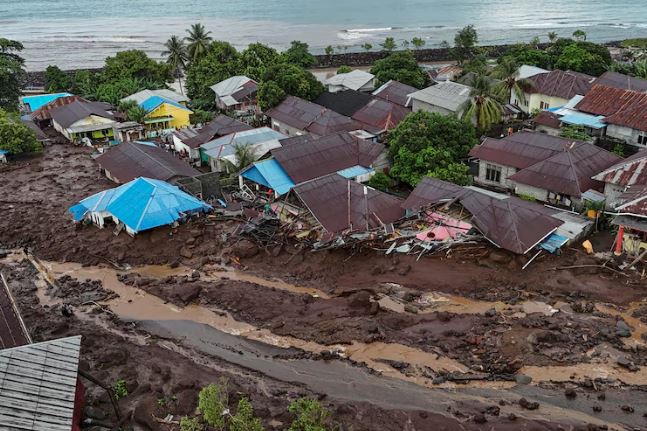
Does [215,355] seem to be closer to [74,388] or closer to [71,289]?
[74,388]

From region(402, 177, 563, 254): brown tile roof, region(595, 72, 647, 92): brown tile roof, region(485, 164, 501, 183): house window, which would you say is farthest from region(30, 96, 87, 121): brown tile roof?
region(595, 72, 647, 92): brown tile roof

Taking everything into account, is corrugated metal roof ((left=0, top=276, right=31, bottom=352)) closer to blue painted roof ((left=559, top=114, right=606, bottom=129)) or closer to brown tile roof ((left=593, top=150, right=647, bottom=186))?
brown tile roof ((left=593, top=150, right=647, bottom=186))

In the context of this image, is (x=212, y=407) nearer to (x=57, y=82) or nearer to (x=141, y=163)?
(x=141, y=163)

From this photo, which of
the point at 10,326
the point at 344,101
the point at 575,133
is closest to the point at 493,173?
the point at 575,133

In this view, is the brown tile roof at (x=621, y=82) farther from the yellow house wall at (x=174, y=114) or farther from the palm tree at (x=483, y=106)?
the yellow house wall at (x=174, y=114)

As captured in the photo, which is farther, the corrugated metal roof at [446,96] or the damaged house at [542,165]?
the corrugated metal roof at [446,96]

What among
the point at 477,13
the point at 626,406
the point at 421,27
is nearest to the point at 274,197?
the point at 626,406

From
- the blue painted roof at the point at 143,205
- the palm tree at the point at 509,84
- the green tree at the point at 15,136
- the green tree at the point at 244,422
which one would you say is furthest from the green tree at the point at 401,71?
the green tree at the point at 244,422
